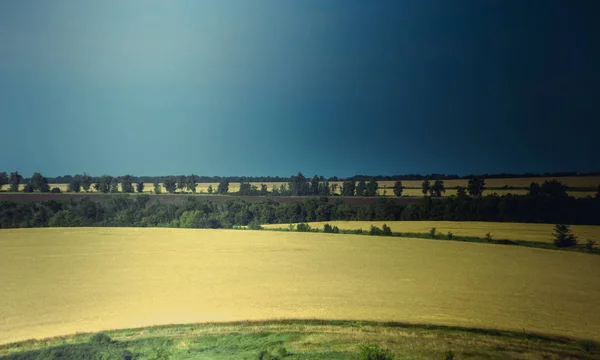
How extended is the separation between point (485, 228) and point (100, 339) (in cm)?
885

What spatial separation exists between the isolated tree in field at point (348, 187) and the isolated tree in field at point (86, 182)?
785 cm

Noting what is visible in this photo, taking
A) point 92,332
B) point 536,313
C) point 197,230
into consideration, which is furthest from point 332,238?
point 92,332

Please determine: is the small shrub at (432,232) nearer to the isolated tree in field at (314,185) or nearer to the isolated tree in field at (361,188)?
the isolated tree in field at (361,188)

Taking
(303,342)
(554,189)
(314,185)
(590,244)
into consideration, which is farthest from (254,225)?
(590,244)

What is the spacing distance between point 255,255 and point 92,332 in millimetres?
4763

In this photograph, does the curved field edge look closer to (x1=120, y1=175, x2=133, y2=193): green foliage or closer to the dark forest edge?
the dark forest edge

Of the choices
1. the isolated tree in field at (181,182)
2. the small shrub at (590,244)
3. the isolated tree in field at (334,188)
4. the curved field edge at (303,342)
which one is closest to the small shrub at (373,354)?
the curved field edge at (303,342)

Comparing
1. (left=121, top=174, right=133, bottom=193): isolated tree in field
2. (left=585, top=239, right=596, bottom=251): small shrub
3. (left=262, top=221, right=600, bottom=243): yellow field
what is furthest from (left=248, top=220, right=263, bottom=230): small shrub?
(left=585, top=239, right=596, bottom=251): small shrub

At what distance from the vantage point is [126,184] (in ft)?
48.3

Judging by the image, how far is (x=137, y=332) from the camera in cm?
888

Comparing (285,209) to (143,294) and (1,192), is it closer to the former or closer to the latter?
(143,294)

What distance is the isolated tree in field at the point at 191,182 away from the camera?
14817mm

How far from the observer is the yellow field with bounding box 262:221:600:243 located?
32.3 ft

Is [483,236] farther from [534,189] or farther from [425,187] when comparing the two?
[425,187]
